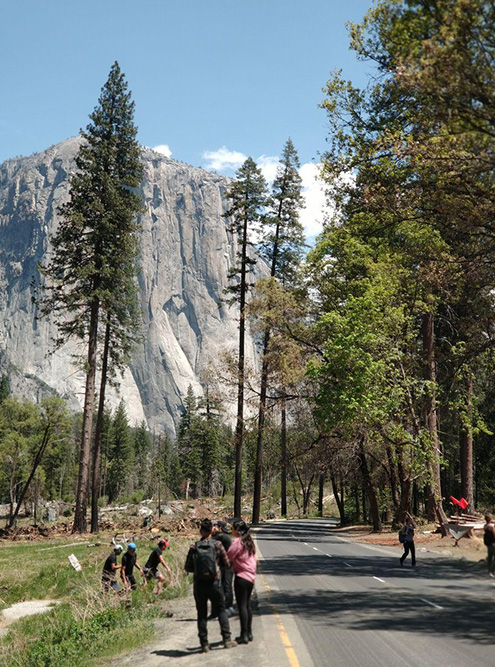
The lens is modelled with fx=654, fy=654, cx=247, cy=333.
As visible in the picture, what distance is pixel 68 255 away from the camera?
31109 mm

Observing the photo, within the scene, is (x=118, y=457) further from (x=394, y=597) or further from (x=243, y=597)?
(x=243, y=597)

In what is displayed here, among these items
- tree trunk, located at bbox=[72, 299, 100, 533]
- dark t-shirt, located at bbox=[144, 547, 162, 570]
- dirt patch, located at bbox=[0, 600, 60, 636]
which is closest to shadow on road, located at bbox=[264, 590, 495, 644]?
dark t-shirt, located at bbox=[144, 547, 162, 570]

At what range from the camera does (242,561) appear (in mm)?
9500

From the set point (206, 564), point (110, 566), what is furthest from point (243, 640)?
point (110, 566)

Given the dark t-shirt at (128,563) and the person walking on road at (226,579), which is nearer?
the person walking on road at (226,579)

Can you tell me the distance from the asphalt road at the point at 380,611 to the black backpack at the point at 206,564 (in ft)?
4.73

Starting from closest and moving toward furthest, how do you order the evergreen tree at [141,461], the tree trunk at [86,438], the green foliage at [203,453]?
the tree trunk at [86,438] → the green foliage at [203,453] → the evergreen tree at [141,461]

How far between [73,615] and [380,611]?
239 inches

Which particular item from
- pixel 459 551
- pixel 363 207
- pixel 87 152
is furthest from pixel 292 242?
pixel 363 207

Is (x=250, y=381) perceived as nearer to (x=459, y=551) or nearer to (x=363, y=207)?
(x=459, y=551)

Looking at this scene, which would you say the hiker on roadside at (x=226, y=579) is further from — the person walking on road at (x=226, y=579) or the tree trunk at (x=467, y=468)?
the tree trunk at (x=467, y=468)

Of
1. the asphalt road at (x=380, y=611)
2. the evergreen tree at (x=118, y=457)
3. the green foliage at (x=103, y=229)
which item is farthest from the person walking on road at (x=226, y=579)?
the evergreen tree at (x=118, y=457)

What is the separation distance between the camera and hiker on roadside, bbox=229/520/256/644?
9.38 m

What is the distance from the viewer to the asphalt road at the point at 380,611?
28.3 feet
